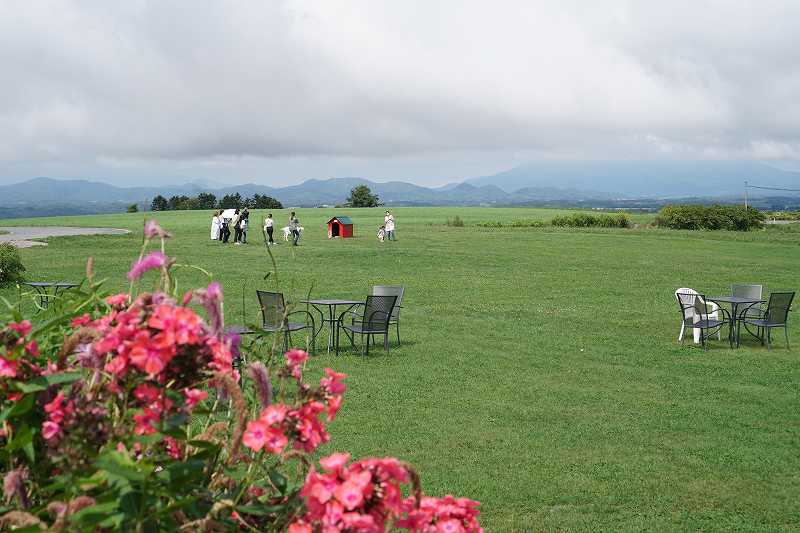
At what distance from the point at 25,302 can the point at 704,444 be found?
40.8 ft

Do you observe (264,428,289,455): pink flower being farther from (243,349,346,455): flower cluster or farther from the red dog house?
the red dog house

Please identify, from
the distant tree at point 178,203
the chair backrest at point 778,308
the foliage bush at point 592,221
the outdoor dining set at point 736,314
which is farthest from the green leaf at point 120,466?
the distant tree at point 178,203

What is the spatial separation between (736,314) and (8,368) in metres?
12.8

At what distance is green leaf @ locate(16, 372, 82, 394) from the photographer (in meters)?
1.84

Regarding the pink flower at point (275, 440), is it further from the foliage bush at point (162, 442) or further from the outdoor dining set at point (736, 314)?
the outdoor dining set at point (736, 314)

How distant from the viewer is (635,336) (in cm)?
1343

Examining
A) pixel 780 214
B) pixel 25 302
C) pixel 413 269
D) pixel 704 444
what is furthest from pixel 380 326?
pixel 780 214

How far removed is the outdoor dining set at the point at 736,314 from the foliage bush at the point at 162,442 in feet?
35.9

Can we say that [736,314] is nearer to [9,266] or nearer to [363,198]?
[9,266]

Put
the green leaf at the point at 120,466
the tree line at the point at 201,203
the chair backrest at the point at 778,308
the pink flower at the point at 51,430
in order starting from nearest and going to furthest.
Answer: the green leaf at the point at 120,466 → the pink flower at the point at 51,430 → the chair backrest at the point at 778,308 → the tree line at the point at 201,203

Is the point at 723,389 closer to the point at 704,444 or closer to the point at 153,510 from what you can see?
the point at 704,444

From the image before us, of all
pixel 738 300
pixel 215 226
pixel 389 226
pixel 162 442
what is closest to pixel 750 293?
pixel 738 300

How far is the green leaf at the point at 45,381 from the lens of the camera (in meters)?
1.84

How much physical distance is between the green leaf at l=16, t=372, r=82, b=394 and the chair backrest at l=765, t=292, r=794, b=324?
1199 cm
